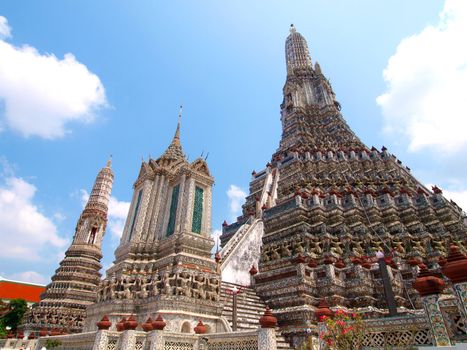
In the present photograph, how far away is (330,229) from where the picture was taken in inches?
746

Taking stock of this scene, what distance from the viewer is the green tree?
2875cm

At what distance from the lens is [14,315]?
29625 mm

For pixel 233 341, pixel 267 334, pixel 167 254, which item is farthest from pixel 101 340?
pixel 167 254

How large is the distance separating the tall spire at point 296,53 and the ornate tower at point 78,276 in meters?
31.9

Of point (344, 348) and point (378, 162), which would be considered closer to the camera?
point (344, 348)

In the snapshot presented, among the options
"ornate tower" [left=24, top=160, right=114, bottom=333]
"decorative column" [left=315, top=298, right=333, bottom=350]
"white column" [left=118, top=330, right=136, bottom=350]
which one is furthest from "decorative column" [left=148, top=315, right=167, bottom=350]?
"ornate tower" [left=24, top=160, right=114, bottom=333]

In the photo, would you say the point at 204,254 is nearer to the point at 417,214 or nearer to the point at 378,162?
the point at 417,214

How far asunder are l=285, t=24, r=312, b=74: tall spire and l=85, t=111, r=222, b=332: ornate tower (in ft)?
118

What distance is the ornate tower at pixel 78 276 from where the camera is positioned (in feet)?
79.8

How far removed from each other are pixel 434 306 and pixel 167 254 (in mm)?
10078

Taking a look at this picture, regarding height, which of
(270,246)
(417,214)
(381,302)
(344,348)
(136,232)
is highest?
(417,214)

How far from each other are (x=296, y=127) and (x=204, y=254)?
2629 centimetres

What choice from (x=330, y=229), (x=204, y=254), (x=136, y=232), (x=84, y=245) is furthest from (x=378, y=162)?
(x=84, y=245)

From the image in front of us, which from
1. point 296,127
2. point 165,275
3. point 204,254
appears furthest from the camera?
point 296,127
